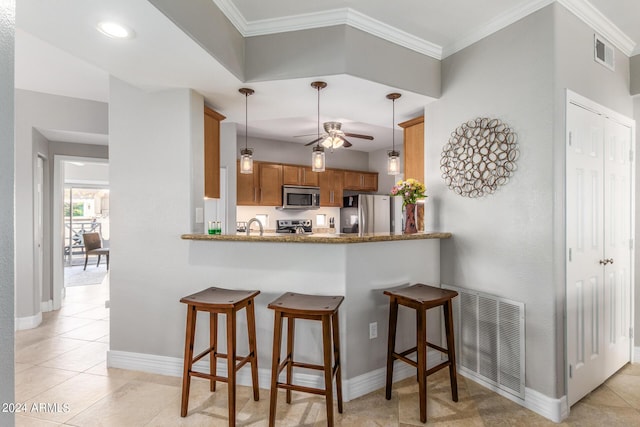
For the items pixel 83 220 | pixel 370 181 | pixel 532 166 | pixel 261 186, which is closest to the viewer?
pixel 532 166

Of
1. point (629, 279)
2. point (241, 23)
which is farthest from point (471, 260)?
point (241, 23)

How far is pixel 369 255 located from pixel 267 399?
120 cm

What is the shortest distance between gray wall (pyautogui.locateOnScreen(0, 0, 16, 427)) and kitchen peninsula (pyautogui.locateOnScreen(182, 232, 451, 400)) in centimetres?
154

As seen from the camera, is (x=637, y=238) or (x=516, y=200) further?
(x=637, y=238)

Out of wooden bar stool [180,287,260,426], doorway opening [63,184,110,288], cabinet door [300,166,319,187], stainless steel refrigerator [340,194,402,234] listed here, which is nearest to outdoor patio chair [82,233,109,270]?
doorway opening [63,184,110,288]

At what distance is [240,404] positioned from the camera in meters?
2.27

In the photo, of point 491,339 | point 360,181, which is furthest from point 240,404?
point 360,181

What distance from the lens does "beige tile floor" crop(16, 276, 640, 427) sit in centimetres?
209

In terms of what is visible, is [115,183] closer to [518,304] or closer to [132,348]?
[132,348]

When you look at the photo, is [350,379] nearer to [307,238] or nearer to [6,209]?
[307,238]

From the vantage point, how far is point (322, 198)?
6.16 metres

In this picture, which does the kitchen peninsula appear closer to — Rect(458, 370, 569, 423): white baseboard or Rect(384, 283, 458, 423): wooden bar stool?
Rect(384, 283, 458, 423): wooden bar stool

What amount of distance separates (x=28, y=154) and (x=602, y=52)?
534 cm

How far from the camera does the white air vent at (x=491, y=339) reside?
2.31m
